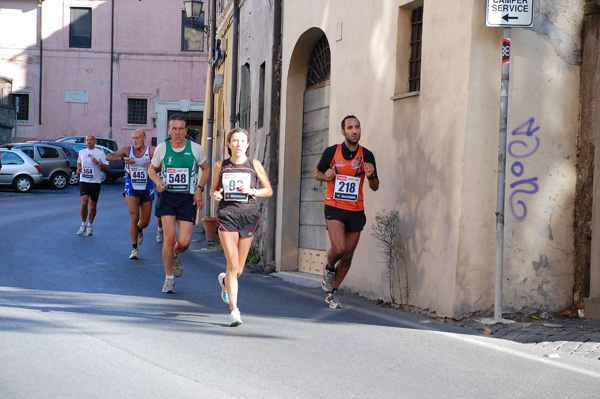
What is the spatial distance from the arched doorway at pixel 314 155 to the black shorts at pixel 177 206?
3037 mm

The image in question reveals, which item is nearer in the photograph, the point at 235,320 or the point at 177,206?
the point at 235,320

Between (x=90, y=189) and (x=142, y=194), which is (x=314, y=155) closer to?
(x=142, y=194)

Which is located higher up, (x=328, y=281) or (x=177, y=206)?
(x=177, y=206)

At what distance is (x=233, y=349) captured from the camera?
668 cm

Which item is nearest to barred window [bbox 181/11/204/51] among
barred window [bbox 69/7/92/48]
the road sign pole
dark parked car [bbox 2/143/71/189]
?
barred window [bbox 69/7/92/48]

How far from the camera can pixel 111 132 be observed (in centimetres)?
4541

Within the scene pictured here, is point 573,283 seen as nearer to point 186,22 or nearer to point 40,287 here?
point 40,287

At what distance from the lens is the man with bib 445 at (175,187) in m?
9.77

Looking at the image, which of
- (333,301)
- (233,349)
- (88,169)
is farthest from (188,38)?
(233,349)

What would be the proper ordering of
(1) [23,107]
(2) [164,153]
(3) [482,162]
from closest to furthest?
(3) [482,162]
(2) [164,153]
(1) [23,107]

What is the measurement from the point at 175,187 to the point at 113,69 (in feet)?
121

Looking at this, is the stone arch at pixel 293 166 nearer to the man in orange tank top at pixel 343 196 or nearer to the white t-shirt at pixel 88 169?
the man in orange tank top at pixel 343 196

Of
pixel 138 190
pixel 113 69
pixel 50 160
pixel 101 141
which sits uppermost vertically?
pixel 113 69

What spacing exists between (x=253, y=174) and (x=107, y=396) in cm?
355
